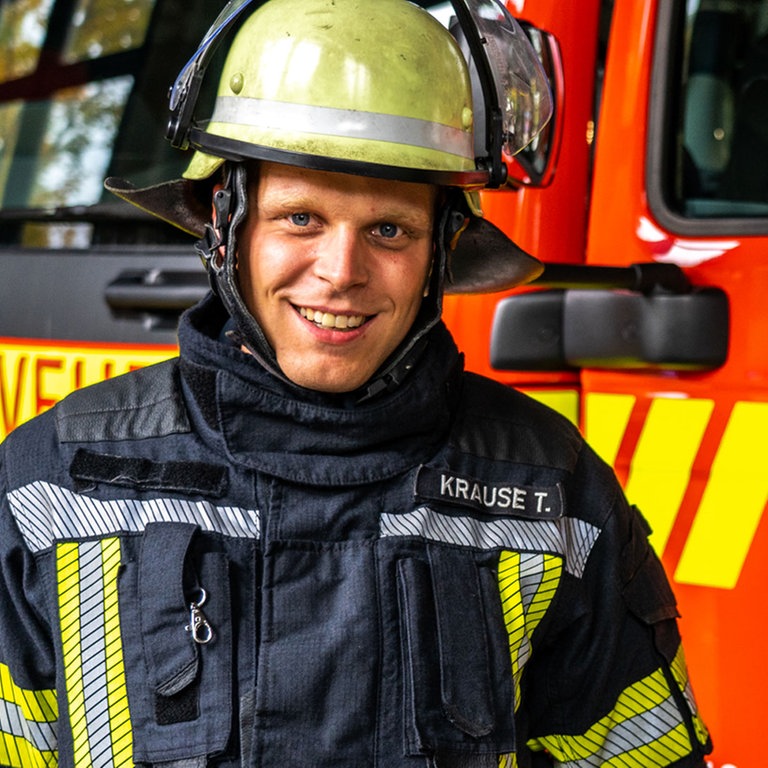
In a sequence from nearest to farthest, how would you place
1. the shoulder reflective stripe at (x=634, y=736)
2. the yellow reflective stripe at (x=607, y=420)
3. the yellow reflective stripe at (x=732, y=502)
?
the shoulder reflective stripe at (x=634, y=736)
the yellow reflective stripe at (x=732, y=502)
the yellow reflective stripe at (x=607, y=420)

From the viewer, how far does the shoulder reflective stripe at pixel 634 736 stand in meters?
1.67

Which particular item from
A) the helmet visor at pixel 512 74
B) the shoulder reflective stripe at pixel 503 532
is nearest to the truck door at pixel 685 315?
the helmet visor at pixel 512 74

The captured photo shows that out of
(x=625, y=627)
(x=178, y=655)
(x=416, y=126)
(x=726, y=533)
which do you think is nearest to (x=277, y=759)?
(x=178, y=655)

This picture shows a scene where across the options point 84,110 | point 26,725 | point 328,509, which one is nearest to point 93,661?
point 26,725

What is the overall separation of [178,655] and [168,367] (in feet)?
1.20

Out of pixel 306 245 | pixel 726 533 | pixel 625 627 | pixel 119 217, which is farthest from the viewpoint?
pixel 119 217

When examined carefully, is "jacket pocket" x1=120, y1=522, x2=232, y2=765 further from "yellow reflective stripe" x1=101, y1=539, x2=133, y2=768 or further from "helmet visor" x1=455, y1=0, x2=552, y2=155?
"helmet visor" x1=455, y1=0, x2=552, y2=155

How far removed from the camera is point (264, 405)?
4.93 feet

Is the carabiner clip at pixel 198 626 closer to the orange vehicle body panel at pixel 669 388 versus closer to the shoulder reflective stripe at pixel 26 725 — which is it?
the shoulder reflective stripe at pixel 26 725

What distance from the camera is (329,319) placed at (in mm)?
1542

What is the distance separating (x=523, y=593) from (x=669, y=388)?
2.09ft

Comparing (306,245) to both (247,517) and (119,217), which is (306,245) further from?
(119,217)

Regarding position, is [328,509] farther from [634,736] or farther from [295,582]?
[634,736]

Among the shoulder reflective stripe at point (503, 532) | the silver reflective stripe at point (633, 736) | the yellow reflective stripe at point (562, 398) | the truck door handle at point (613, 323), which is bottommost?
the silver reflective stripe at point (633, 736)
